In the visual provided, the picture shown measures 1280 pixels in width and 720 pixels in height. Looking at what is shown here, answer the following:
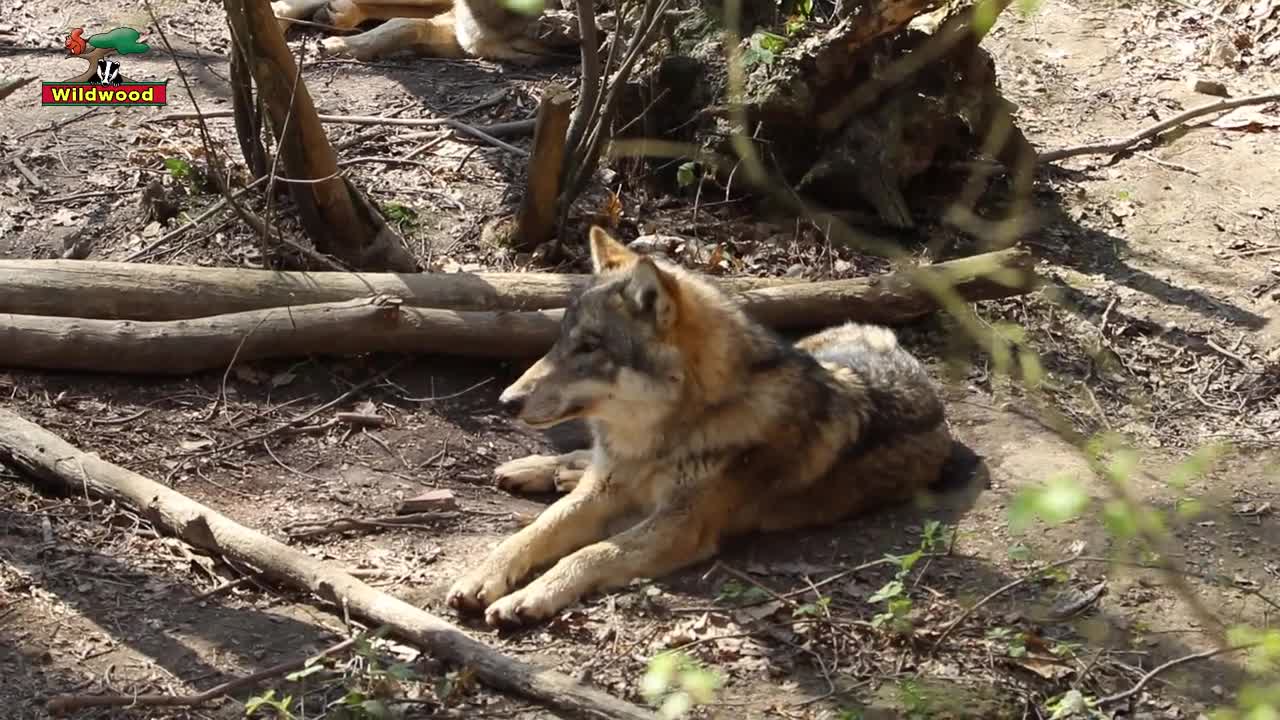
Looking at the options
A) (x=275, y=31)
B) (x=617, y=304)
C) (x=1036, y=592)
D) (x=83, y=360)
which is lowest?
(x=1036, y=592)

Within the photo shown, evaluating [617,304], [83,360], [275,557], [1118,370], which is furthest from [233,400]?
[1118,370]

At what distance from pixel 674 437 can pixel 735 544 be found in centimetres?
63

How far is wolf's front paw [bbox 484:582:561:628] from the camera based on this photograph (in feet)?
17.8

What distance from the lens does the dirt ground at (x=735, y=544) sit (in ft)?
16.5

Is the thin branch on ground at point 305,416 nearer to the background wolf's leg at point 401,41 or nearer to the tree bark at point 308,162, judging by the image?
the tree bark at point 308,162

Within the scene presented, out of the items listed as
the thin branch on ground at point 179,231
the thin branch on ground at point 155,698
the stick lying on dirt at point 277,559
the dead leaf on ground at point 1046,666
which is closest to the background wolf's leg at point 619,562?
the stick lying on dirt at point 277,559

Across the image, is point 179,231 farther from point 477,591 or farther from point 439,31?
point 439,31

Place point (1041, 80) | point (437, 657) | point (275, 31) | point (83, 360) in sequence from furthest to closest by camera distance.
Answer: point (1041, 80) < point (275, 31) < point (83, 360) < point (437, 657)

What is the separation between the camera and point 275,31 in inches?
304

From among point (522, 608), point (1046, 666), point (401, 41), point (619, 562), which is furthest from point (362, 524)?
point (401, 41)

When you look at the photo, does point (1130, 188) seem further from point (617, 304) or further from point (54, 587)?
point (54, 587)

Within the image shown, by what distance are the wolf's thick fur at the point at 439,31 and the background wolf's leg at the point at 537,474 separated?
570 centimetres

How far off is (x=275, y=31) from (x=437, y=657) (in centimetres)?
443

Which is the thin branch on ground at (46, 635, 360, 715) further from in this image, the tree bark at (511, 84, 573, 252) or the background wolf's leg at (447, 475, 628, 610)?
the tree bark at (511, 84, 573, 252)
